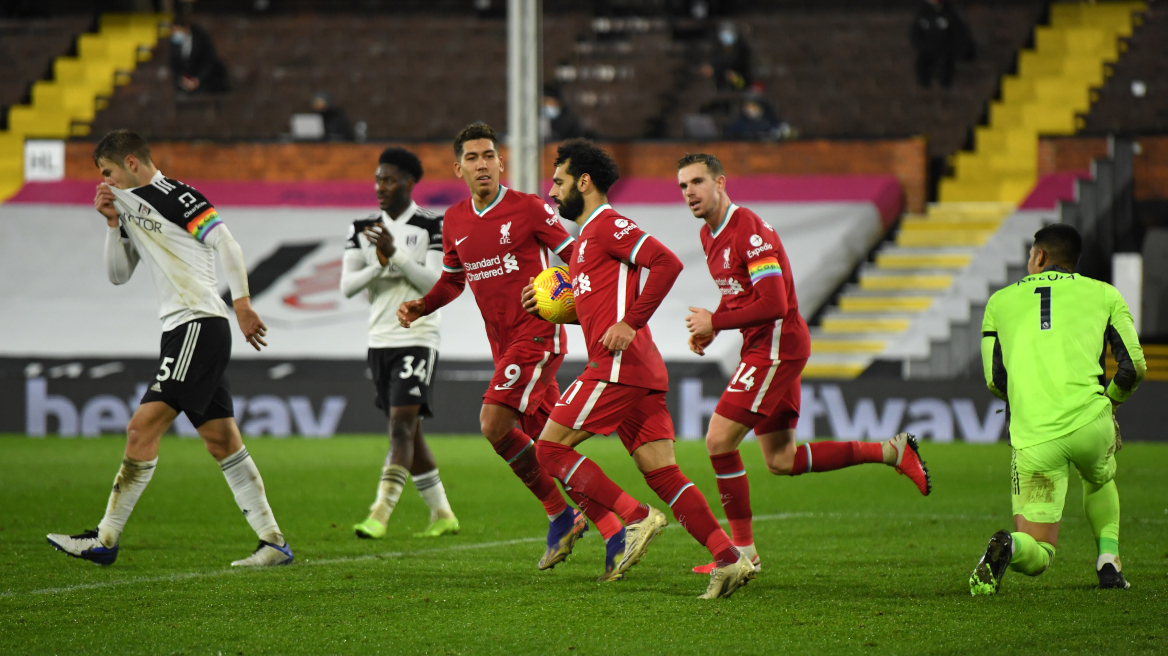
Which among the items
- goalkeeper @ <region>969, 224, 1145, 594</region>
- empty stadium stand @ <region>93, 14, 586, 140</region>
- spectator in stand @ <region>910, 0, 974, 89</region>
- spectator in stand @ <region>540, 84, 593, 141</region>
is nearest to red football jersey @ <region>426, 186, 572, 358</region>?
goalkeeper @ <region>969, 224, 1145, 594</region>

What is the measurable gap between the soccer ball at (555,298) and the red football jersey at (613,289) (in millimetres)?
147

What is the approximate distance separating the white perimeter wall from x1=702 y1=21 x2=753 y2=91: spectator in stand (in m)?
2.74

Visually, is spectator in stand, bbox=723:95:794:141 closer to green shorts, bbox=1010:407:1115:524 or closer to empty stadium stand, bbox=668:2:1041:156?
empty stadium stand, bbox=668:2:1041:156

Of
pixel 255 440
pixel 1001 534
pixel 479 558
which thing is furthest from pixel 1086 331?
pixel 255 440

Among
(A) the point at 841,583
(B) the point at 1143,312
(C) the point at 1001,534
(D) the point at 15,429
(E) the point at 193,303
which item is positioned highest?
(E) the point at 193,303

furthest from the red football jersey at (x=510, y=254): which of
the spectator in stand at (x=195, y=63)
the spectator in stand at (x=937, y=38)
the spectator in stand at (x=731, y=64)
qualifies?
the spectator in stand at (x=195, y=63)

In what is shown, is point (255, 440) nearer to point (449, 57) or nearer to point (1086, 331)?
point (449, 57)

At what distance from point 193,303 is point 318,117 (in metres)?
15.5

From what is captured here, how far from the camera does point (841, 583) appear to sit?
21.9 feet

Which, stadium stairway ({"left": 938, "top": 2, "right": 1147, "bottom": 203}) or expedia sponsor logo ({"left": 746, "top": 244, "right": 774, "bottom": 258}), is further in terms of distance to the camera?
stadium stairway ({"left": 938, "top": 2, "right": 1147, "bottom": 203})

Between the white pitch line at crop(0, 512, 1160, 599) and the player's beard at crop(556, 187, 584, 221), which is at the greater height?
the player's beard at crop(556, 187, 584, 221)

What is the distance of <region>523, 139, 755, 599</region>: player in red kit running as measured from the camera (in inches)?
245

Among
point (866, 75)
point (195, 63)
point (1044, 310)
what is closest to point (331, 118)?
point (195, 63)

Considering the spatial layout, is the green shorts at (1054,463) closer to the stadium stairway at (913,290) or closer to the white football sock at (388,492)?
the white football sock at (388,492)
